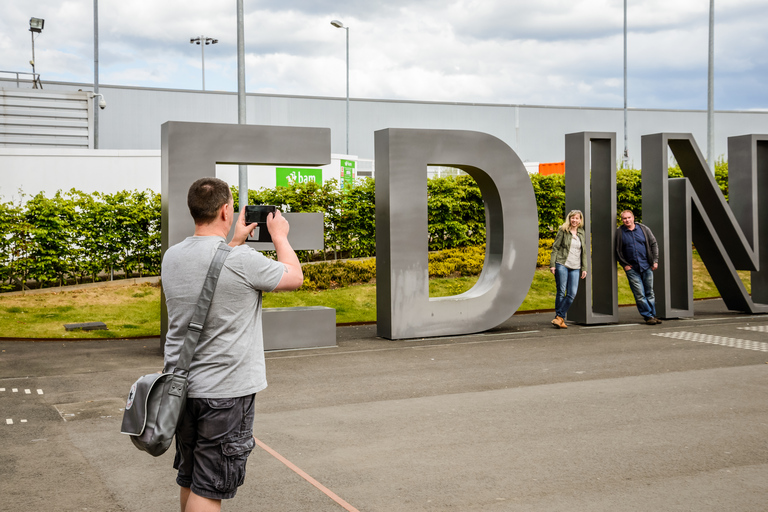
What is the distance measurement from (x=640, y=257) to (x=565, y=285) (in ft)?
4.20

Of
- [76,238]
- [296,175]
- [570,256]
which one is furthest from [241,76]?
[570,256]

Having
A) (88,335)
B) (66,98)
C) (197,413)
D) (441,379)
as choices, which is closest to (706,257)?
(441,379)

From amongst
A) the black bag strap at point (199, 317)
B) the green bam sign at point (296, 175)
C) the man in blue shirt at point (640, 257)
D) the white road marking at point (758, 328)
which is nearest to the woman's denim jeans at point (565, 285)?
the man in blue shirt at point (640, 257)

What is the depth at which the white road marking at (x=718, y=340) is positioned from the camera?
9523mm

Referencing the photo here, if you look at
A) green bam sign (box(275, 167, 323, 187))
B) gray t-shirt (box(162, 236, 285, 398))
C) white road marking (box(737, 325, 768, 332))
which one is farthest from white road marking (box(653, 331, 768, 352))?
green bam sign (box(275, 167, 323, 187))

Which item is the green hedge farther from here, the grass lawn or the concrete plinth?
the concrete plinth

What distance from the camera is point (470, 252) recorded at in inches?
670

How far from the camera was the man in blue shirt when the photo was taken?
11422 millimetres

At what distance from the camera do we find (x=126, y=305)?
508 inches

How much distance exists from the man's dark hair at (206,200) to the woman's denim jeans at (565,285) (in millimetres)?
8700

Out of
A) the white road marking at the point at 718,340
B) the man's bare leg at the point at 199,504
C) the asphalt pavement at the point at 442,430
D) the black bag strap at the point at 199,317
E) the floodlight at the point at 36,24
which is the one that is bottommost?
the asphalt pavement at the point at 442,430

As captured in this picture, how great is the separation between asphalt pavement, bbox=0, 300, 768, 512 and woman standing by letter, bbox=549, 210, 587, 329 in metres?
1.59

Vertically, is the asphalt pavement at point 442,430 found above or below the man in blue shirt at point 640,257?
below

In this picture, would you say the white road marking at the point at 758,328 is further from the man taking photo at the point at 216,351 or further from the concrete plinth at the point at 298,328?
the man taking photo at the point at 216,351
